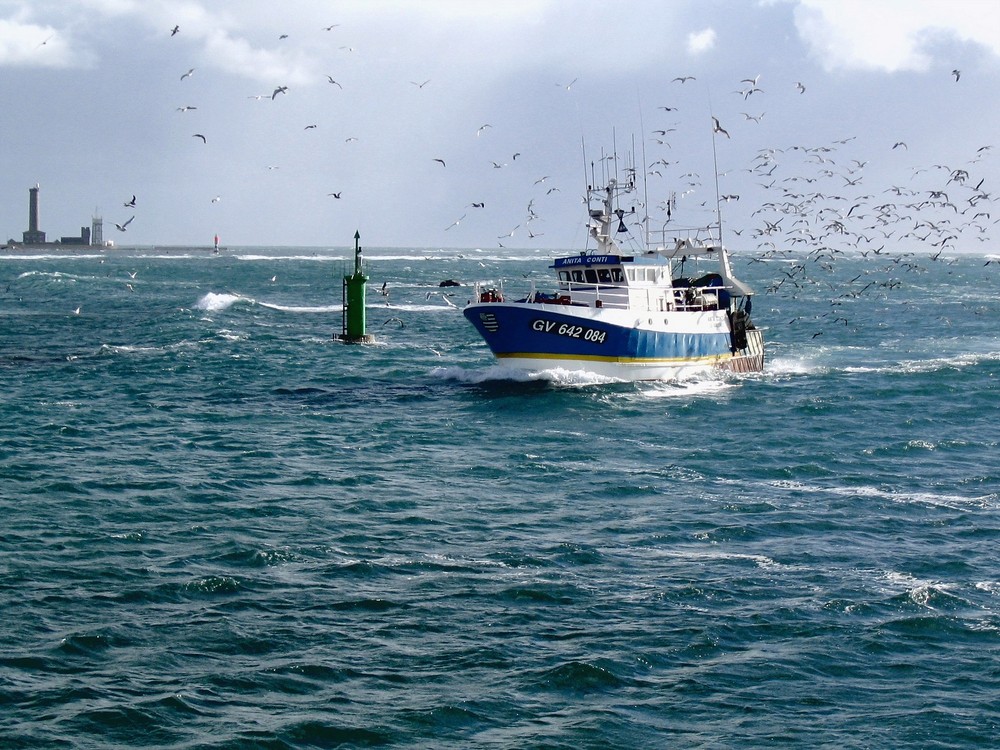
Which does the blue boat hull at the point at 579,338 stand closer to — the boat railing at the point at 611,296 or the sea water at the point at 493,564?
the boat railing at the point at 611,296

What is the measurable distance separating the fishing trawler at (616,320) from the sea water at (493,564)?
1.34 meters

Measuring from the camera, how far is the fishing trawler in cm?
4606

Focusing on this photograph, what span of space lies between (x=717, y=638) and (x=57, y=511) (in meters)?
14.9

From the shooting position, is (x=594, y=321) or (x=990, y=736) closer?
(x=990, y=736)

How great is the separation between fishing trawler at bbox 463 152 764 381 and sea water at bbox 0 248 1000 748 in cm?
134

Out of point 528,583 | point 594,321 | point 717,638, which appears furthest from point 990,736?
point 594,321

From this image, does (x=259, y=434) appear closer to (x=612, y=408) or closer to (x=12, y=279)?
(x=612, y=408)

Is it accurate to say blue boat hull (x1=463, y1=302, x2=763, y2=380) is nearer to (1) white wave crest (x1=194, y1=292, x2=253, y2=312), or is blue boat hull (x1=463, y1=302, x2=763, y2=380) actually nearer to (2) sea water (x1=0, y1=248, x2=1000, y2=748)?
(2) sea water (x1=0, y1=248, x2=1000, y2=748)

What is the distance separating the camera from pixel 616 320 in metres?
46.3

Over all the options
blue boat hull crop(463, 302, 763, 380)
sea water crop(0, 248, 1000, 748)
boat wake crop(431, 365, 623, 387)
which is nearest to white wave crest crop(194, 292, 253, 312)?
sea water crop(0, 248, 1000, 748)

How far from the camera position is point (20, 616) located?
1872 centimetres

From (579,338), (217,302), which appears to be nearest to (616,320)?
(579,338)

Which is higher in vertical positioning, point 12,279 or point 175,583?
point 12,279

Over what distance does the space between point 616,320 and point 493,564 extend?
25.3 metres
